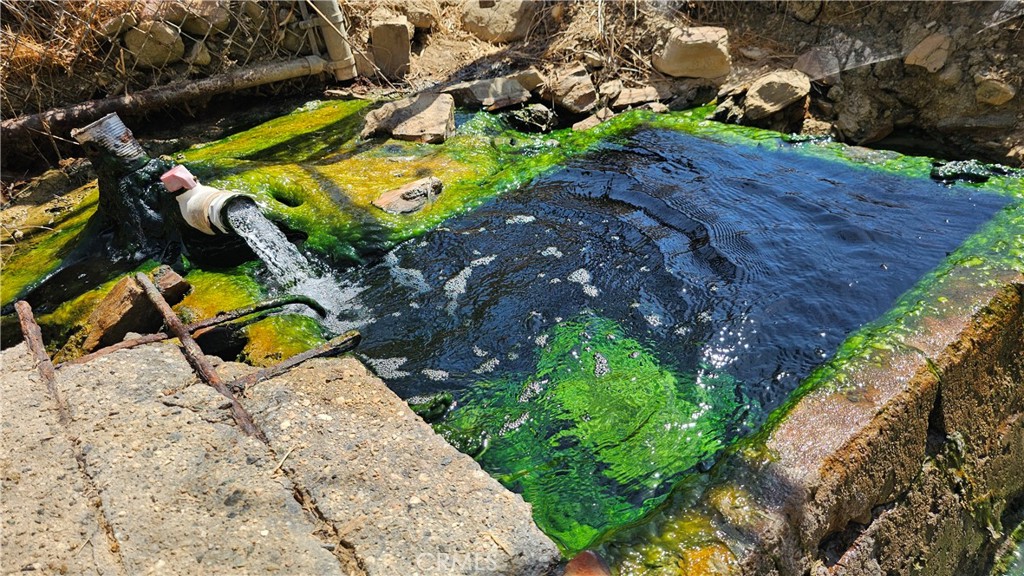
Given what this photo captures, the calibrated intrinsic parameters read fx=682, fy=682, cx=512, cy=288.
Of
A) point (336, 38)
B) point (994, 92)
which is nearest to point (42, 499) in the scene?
point (336, 38)

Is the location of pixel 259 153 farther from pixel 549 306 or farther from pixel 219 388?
pixel 219 388

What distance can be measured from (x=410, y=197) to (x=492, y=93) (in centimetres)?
254

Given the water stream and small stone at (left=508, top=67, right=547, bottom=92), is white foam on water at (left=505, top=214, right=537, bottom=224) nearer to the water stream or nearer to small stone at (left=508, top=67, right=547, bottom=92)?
the water stream

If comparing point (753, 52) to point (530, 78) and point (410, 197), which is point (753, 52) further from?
point (410, 197)

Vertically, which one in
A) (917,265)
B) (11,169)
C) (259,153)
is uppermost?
(917,265)

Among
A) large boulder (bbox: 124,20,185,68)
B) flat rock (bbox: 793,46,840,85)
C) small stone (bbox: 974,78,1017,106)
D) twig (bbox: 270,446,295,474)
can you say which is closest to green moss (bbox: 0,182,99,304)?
large boulder (bbox: 124,20,185,68)

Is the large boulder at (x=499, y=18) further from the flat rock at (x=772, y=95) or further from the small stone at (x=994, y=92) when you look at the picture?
the small stone at (x=994, y=92)

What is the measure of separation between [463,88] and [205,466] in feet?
19.2

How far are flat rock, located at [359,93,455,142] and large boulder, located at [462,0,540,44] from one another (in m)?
2.45

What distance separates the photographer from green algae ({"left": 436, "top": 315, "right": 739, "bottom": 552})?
2.98 meters

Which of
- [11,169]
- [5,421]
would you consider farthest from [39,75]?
[5,421]

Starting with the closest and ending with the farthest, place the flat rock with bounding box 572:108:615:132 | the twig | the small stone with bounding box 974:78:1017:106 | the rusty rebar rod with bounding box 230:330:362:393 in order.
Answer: the twig, the rusty rebar rod with bounding box 230:330:362:393, the small stone with bounding box 974:78:1017:106, the flat rock with bounding box 572:108:615:132

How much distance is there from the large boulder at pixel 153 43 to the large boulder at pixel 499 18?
361 cm

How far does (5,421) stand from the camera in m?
2.62
